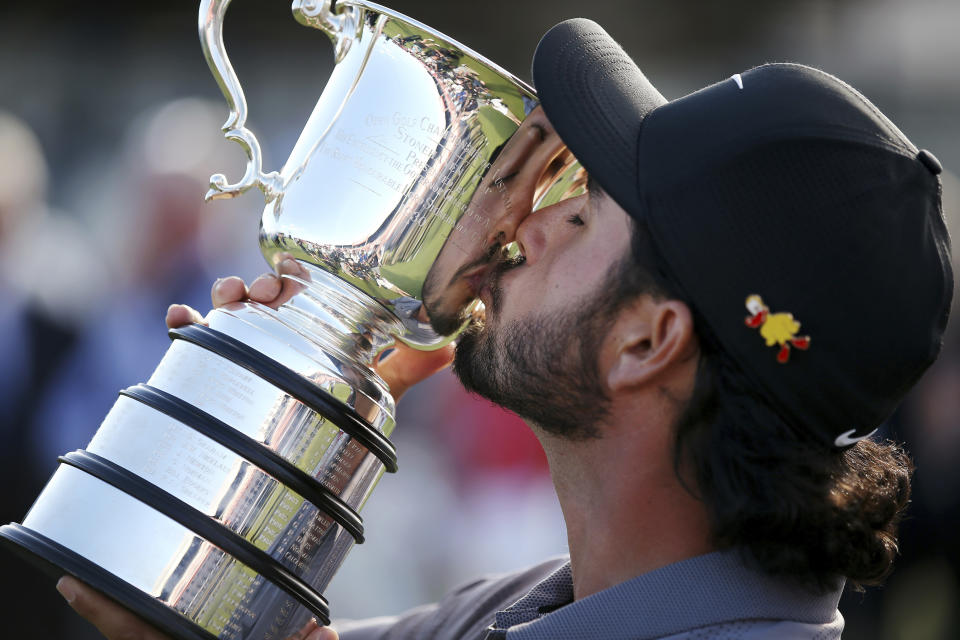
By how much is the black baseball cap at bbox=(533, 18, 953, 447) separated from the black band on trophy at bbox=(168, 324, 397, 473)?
0.54 meters

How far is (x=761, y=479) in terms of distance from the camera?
1603 millimetres

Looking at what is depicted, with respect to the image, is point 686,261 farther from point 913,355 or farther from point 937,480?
point 937,480

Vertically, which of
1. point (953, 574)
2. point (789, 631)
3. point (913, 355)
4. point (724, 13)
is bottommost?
point (789, 631)

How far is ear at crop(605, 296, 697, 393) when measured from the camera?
162cm

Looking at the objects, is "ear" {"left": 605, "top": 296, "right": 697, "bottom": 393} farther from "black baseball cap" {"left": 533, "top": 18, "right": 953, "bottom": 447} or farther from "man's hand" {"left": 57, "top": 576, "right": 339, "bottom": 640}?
"man's hand" {"left": 57, "top": 576, "right": 339, "bottom": 640}

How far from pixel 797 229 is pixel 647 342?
0.31 meters

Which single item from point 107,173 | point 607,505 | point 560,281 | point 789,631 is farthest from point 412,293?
point 107,173

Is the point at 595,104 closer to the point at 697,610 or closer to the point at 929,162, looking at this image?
the point at 929,162

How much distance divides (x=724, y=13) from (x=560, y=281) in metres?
6.04

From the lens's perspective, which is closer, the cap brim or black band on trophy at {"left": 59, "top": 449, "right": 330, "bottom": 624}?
black band on trophy at {"left": 59, "top": 449, "right": 330, "bottom": 624}

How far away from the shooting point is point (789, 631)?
147 cm

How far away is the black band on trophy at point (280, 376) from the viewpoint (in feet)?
5.11

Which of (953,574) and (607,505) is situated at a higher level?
(953,574)

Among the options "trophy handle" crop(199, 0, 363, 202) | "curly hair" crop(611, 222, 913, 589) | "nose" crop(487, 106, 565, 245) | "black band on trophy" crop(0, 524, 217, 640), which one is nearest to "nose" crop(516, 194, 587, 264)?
"nose" crop(487, 106, 565, 245)
